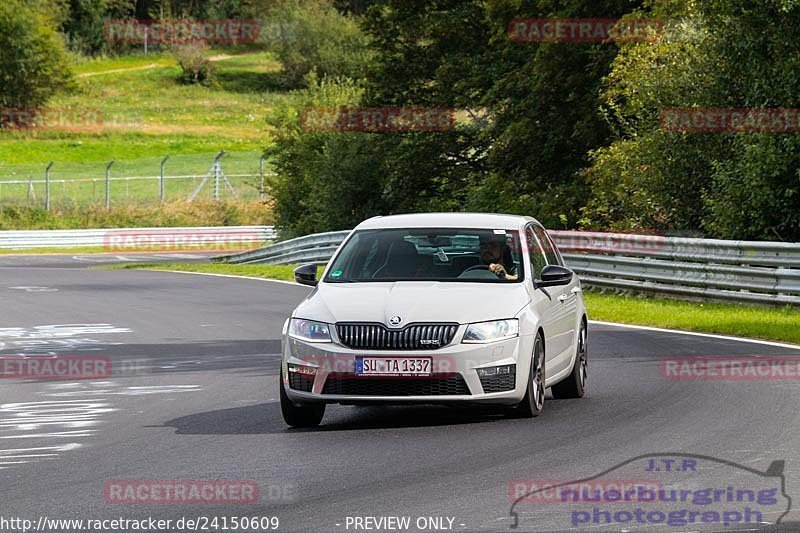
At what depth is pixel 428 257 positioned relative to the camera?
39.2ft

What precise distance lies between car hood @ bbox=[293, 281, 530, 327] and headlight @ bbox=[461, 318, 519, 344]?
44mm

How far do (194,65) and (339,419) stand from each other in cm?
11665

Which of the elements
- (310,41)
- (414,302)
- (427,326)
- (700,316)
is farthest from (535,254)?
(310,41)

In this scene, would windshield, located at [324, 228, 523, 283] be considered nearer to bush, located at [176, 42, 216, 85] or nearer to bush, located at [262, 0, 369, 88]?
bush, located at [262, 0, 369, 88]

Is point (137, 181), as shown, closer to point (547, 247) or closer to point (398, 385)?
point (547, 247)

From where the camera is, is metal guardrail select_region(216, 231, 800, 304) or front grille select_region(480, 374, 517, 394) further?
metal guardrail select_region(216, 231, 800, 304)

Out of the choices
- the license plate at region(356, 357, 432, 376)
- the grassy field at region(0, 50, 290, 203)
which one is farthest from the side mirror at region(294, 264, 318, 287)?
the grassy field at region(0, 50, 290, 203)

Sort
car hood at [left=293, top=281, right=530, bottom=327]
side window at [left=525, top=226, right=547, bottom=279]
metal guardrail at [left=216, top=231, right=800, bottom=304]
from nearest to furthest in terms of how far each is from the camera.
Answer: car hood at [left=293, top=281, right=530, bottom=327], side window at [left=525, top=226, right=547, bottom=279], metal guardrail at [left=216, top=231, right=800, bottom=304]

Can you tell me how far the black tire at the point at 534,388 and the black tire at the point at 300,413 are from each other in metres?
1.48

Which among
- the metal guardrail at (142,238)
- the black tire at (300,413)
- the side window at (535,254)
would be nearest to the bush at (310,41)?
the metal guardrail at (142,238)

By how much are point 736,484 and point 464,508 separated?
1.66m

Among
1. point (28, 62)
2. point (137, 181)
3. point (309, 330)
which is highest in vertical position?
point (309, 330)

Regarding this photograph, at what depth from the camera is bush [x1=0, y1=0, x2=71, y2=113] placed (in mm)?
103250

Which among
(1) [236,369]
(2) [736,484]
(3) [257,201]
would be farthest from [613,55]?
(3) [257,201]
